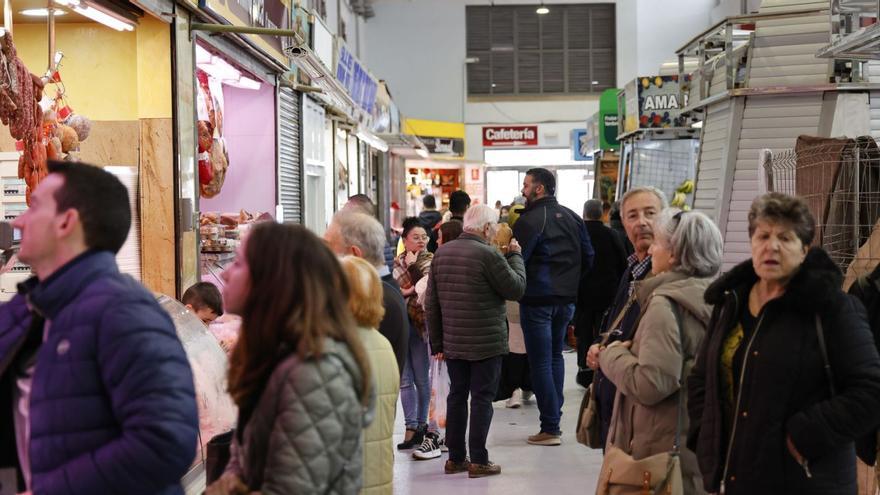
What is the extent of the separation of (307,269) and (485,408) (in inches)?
160

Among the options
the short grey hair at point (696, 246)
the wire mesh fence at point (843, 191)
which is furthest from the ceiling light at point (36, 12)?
the wire mesh fence at point (843, 191)

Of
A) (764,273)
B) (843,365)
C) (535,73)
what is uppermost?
(535,73)

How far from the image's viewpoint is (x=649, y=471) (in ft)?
11.9

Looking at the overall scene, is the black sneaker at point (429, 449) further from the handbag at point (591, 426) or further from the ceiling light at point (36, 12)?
the ceiling light at point (36, 12)

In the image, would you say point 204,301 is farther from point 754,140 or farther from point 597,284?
Answer: point 754,140

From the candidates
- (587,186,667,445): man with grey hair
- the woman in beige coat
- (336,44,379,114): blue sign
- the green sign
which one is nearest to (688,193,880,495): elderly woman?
(587,186,667,445): man with grey hair

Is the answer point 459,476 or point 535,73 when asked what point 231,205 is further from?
point 535,73

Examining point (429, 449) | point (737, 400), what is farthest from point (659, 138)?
point (737, 400)

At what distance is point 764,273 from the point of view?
124 inches

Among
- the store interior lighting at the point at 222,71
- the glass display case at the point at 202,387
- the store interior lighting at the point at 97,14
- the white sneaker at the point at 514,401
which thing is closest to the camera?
the glass display case at the point at 202,387

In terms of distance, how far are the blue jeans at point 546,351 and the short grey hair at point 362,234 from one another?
313 cm

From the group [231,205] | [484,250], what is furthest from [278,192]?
[484,250]

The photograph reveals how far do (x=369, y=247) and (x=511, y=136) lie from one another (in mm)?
23347

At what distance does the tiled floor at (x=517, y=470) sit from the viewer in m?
6.12
